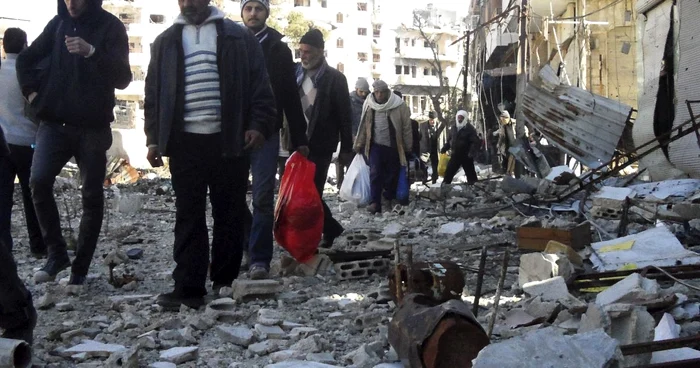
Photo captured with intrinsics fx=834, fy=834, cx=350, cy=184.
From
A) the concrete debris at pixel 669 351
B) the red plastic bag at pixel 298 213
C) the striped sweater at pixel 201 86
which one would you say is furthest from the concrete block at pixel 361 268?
the concrete debris at pixel 669 351

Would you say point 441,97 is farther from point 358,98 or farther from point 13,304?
point 13,304

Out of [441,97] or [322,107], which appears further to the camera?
[441,97]

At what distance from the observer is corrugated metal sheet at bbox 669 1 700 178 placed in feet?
32.4

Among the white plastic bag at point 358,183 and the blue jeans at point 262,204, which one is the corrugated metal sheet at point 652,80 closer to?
the white plastic bag at point 358,183

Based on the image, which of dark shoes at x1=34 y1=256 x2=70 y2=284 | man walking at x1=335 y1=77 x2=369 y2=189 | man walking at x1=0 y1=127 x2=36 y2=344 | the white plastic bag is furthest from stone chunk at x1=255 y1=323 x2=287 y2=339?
man walking at x1=335 y1=77 x2=369 y2=189

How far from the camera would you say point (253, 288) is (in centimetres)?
464

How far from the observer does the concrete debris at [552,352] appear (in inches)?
93.0

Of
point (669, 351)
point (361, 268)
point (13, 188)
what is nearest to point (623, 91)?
point (361, 268)

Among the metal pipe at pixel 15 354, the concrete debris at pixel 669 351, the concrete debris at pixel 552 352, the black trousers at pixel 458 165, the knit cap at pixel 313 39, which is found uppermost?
the knit cap at pixel 313 39

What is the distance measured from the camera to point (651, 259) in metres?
4.94

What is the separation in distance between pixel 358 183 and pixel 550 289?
6.27m

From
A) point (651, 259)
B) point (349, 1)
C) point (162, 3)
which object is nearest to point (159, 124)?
point (651, 259)

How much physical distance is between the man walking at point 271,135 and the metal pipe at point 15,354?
2.18m

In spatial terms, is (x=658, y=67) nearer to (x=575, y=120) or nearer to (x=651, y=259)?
(x=575, y=120)
